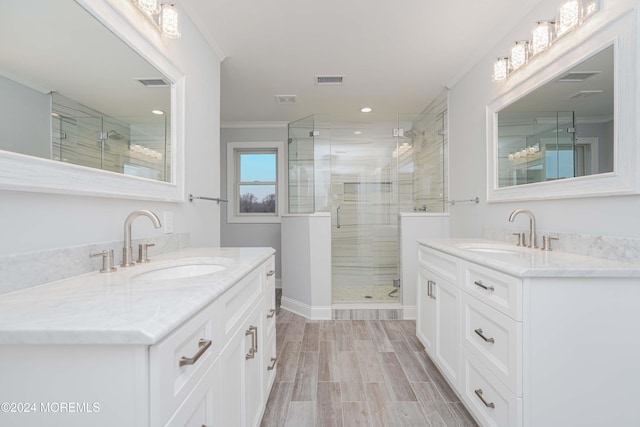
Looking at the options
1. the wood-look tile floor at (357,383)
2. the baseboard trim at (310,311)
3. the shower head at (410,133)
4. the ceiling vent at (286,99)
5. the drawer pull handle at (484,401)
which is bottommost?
the wood-look tile floor at (357,383)

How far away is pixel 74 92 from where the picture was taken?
1.08m

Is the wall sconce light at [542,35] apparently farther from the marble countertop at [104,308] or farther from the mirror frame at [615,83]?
the marble countertop at [104,308]

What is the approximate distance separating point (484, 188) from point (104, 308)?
8.38 feet

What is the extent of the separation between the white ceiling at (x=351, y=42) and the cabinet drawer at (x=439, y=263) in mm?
1566

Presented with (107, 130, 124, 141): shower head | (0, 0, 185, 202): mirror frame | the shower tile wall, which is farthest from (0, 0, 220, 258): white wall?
the shower tile wall

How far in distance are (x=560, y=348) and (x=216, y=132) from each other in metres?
2.42

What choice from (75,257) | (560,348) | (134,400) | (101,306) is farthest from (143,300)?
(560,348)

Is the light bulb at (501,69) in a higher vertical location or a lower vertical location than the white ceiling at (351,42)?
lower

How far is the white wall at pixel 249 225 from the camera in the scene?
4.41 meters

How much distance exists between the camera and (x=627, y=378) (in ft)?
3.60

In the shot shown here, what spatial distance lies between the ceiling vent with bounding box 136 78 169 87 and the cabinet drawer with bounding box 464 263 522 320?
6.09 feet

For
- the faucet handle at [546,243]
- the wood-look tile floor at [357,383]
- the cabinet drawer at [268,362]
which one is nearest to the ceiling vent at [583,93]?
the faucet handle at [546,243]

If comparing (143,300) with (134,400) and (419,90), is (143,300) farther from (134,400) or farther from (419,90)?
(419,90)

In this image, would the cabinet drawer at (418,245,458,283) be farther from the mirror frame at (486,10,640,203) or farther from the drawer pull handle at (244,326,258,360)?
the drawer pull handle at (244,326,258,360)
